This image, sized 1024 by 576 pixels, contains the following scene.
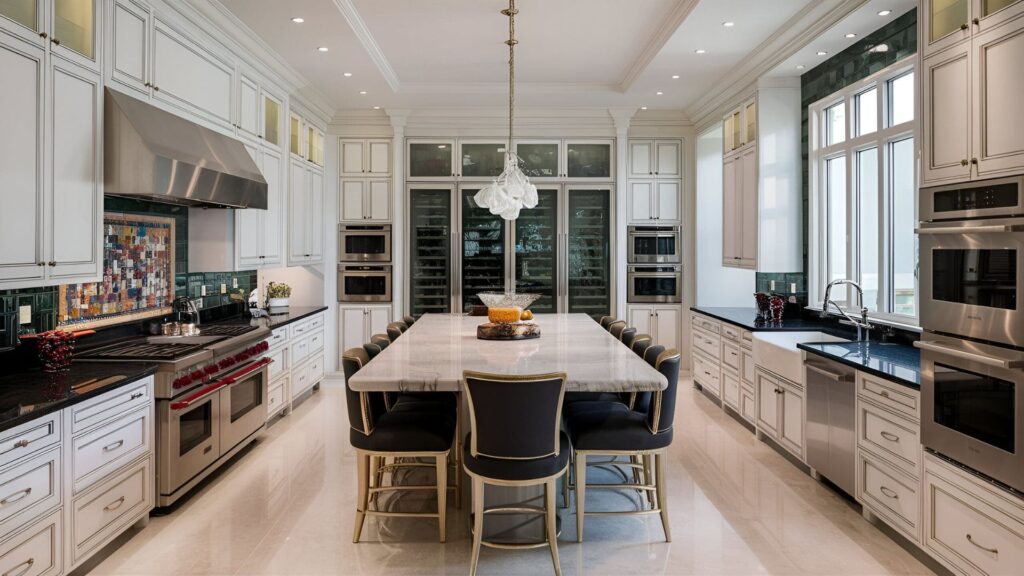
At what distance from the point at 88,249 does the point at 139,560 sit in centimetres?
146

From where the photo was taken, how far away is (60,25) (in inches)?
109

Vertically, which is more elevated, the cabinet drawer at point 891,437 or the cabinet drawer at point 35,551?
the cabinet drawer at point 891,437

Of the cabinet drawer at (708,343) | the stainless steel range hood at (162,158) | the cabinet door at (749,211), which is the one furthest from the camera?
the cabinet drawer at (708,343)

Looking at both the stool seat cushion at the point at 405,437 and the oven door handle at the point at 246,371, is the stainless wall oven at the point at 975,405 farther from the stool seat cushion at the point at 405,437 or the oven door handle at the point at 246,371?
the oven door handle at the point at 246,371

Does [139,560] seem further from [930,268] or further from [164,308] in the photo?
[930,268]

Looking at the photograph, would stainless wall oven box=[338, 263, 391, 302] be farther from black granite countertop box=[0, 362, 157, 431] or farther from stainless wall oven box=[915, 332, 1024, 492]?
stainless wall oven box=[915, 332, 1024, 492]

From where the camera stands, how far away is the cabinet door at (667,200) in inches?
280

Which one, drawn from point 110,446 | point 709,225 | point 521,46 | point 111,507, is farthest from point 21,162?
point 709,225

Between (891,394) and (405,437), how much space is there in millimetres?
2254

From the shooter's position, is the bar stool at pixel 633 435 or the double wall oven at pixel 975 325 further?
the bar stool at pixel 633 435

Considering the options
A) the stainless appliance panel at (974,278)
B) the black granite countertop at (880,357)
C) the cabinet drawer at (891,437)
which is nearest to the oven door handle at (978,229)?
the stainless appliance panel at (974,278)

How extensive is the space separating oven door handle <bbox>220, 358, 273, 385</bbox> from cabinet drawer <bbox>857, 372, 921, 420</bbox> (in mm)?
3501

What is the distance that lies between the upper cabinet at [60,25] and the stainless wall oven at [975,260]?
379 centimetres

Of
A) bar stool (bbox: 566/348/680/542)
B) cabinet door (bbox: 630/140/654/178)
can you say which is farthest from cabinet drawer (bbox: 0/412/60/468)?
cabinet door (bbox: 630/140/654/178)
